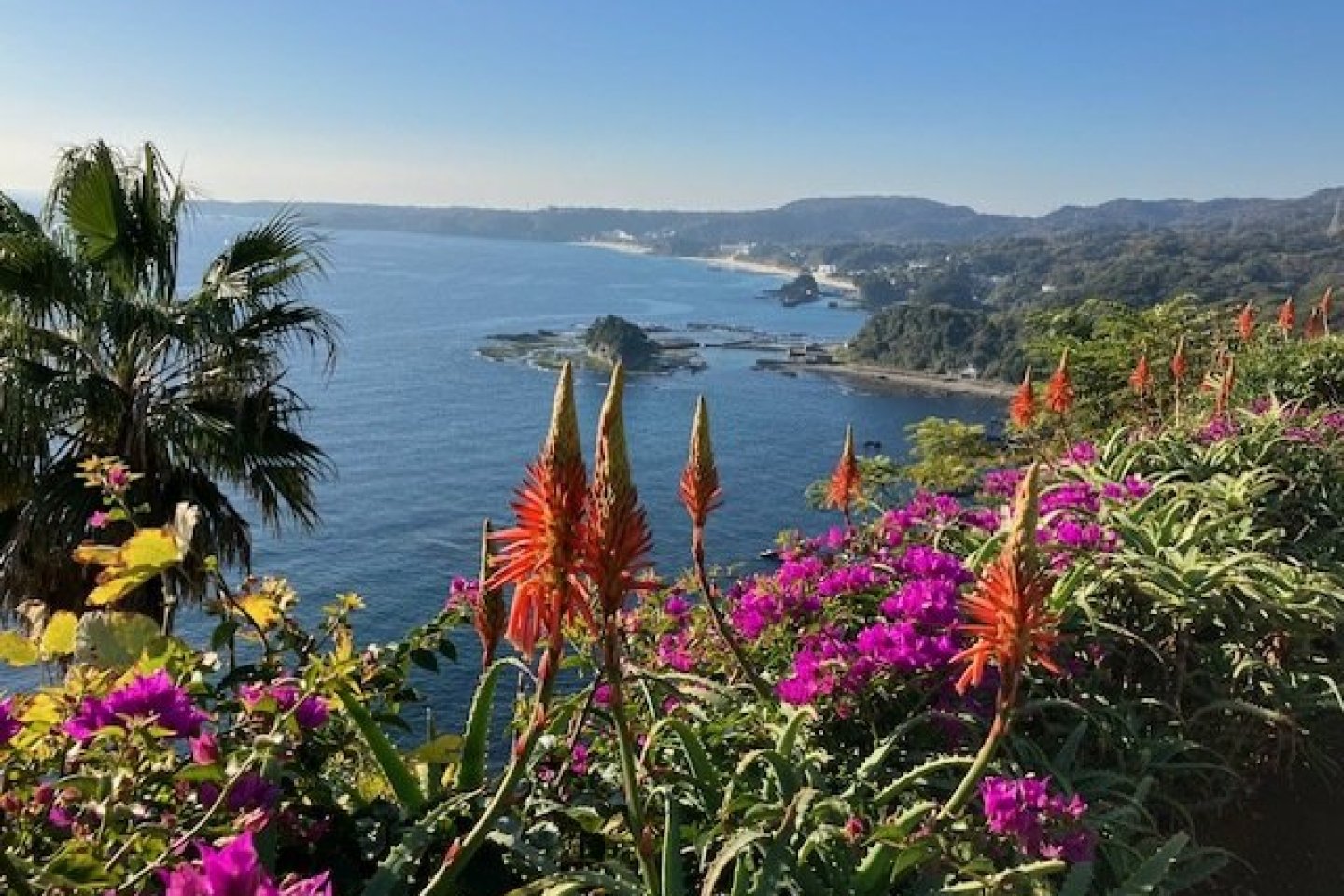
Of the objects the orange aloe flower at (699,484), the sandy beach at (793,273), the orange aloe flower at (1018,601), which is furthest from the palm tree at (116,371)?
the sandy beach at (793,273)

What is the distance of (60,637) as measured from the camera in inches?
77.4

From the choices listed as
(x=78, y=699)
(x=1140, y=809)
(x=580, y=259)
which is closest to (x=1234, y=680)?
(x=1140, y=809)

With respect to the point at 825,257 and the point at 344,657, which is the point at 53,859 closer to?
the point at 344,657

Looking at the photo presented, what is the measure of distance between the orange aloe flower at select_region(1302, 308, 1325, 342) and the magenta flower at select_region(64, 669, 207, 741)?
385 inches

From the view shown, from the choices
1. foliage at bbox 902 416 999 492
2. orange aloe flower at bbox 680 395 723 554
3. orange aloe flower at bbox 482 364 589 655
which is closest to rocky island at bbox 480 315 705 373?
foliage at bbox 902 416 999 492

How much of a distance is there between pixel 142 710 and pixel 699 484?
1.37m

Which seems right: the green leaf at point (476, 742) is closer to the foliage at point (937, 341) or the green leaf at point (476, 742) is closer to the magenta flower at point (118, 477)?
the magenta flower at point (118, 477)

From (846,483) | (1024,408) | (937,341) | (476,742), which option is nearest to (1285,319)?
(1024,408)

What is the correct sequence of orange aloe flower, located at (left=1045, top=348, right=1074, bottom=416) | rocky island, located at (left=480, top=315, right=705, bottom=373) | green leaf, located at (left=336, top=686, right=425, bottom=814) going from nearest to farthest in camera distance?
1. green leaf, located at (left=336, top=686, right=425, bottom=814)
2. orange aloe flower, located at (left=1045, top=348, right=1074, bottom=416)
3. rocky island, located at (left=480, top=315, right=705, bottom=373)

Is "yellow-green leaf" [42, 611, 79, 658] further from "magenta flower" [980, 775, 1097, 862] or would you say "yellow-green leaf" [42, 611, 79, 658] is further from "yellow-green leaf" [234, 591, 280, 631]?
"magenta flower" [980, 775, 1097, 862]

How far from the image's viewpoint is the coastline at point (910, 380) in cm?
7889

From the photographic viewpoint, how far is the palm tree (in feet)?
19.1

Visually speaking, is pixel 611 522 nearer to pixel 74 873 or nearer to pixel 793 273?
pixel 74 873

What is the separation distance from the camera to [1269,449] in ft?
16.3
